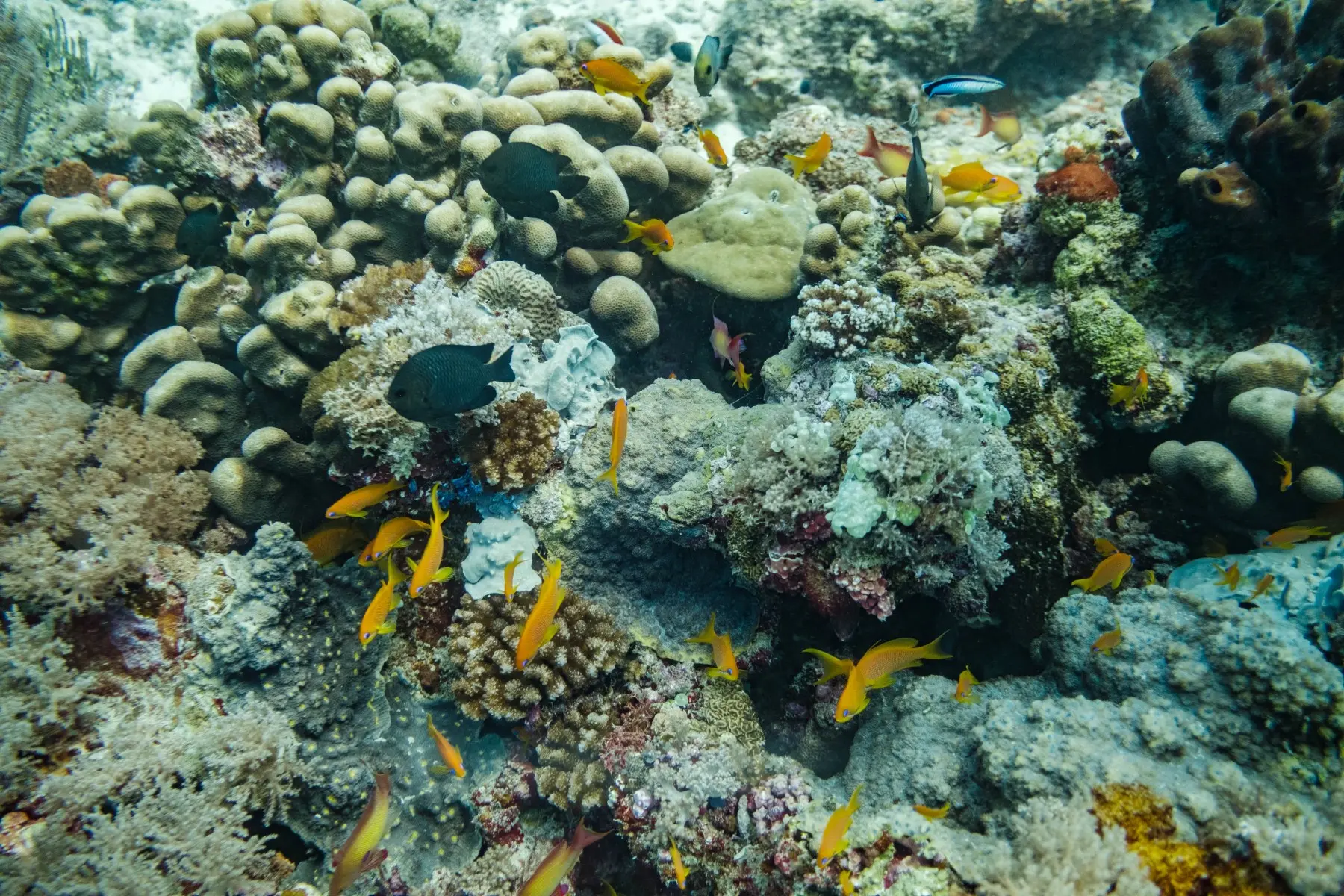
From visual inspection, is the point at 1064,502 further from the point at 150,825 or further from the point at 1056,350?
the point at 150,825

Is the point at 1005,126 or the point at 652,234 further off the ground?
the point at 1005,126

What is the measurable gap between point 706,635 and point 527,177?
10.0 feet

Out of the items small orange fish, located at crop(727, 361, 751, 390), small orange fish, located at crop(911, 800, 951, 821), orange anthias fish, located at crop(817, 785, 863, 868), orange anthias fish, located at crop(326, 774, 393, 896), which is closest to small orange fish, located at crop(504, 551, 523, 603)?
orange anthias fish, located at crop(326, 774, 393, 896)

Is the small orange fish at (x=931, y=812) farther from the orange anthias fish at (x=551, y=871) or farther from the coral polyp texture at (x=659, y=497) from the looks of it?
the orange anthias fish at (x=551, y=871)

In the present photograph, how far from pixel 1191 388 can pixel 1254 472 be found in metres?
0.66

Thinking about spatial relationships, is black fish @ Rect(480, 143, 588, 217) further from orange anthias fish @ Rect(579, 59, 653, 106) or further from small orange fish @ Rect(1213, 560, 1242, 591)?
small orange fish @ Rect(1213, 560, 1242, 591)

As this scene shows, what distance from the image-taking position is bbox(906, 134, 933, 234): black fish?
376 centimetres

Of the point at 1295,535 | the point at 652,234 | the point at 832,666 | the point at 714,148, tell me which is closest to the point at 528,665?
the point at 832,666

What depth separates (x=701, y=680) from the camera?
3.74 m

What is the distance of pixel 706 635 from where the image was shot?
3.54 meters

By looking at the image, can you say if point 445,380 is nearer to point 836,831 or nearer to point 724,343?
point 724,343

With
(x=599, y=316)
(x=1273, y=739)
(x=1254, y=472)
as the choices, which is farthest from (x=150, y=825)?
(x=1254, y=472)

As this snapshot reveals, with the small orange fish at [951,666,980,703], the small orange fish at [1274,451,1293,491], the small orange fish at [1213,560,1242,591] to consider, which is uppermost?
the small orange fish at [1274,451,1293,491]

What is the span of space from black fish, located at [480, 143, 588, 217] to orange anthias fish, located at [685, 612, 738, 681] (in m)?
2.92
